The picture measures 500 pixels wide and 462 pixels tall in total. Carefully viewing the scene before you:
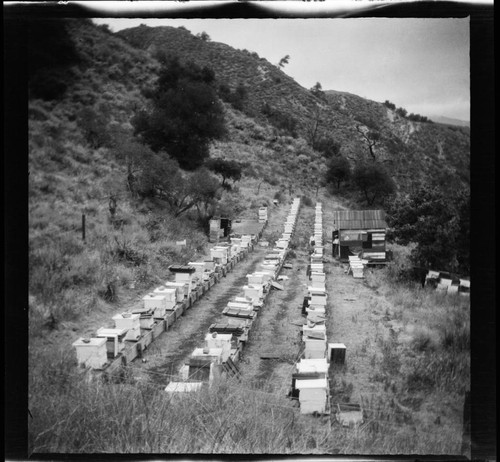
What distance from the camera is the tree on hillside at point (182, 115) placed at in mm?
8867

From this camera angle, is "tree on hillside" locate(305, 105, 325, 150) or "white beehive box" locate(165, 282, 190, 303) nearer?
"white beehive box" locate(165, 282, 190, 303)

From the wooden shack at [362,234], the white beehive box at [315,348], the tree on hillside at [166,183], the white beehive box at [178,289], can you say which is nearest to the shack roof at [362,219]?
the wooden shack at [362,234]

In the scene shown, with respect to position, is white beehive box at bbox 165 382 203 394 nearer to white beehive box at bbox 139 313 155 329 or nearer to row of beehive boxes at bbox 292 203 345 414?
row of beehive boxes at bbox 292 203 345 414

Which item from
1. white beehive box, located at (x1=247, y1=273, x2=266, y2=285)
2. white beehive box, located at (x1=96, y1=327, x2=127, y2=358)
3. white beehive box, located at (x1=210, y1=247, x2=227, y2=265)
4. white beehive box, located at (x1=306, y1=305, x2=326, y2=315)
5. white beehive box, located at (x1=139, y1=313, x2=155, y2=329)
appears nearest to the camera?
white beehive box, located at (x1=96, y1=327, x2=127, y2=358)

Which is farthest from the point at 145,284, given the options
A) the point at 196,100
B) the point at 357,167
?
the point at 357,167

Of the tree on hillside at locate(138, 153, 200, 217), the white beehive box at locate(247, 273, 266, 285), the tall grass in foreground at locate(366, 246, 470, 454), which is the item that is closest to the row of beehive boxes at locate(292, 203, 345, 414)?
the tall grass in foreground at locate(366, 246, 470, 454)

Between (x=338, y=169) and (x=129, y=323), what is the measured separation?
927 cm

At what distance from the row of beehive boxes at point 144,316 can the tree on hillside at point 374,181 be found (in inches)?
196

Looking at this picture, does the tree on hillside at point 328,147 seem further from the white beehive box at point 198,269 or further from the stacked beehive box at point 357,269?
the white beehive box at point 198,269

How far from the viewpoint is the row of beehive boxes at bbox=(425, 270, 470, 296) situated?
361cm

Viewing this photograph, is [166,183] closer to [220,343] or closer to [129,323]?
[129,323]

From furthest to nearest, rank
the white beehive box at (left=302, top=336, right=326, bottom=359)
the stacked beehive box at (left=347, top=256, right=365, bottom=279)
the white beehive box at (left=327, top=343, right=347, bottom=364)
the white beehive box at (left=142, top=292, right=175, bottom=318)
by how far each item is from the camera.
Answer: the stacked beehive box at (left=347, top=256, right=365, bottom=279), the white beehive box at (left=142, top=292, right=175, bottom=318), the white beehive box at (left=302, top=336, right=326, bottom=359), the white beehive box at (left=327, top=343, right=347, bottom=364)
